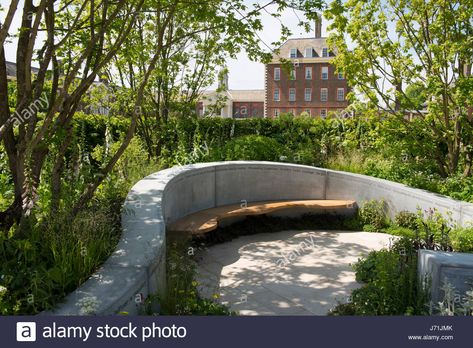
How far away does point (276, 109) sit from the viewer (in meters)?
51.0

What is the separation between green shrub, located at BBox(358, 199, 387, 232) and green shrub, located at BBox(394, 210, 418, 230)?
317 millimetres

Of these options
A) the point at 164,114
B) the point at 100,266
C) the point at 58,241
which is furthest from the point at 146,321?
the point at 164,114

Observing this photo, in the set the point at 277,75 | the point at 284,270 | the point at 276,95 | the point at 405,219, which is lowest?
the point at 284,270

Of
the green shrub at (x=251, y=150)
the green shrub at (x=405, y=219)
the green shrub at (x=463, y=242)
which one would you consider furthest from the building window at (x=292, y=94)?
the green shrub at (x=463, y=242)

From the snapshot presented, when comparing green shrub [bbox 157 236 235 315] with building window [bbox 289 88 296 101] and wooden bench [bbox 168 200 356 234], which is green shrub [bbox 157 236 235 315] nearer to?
wooden bench [bbox 168 200 356 234]

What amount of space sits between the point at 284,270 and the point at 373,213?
11.7 ft

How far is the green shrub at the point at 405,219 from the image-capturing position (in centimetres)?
843

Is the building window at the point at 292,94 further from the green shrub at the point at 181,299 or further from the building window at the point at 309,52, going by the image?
the green shrub at the point at 181,299

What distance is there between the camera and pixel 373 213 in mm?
9117

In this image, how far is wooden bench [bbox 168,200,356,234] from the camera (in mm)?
6910

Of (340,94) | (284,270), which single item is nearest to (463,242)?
(284,270)

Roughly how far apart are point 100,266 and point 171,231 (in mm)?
2760

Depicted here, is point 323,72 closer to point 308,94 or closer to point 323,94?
point 323,94

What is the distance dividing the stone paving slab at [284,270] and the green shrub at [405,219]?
522 millimetres
